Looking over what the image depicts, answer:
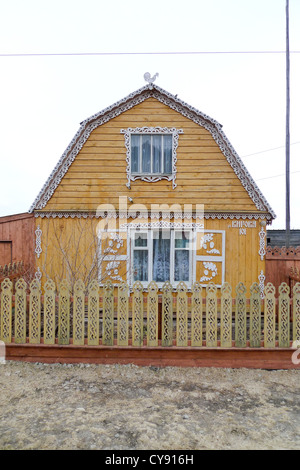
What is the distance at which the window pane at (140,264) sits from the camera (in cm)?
1029

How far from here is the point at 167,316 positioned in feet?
18.6

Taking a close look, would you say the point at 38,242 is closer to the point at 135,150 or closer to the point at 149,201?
the point at 149,201

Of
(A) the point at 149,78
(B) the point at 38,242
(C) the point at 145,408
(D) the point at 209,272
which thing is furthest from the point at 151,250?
(C) the point at 145,408

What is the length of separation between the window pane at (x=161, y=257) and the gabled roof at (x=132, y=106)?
3.16 m

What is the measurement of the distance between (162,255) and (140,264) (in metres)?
0.79

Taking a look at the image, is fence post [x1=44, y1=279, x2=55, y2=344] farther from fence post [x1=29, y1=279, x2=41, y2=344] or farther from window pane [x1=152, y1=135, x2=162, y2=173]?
window pane [x1=152, y1=135, x2=162, y2=173]

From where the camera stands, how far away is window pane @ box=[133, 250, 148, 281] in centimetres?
1029

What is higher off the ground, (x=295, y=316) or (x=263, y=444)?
(x=295, y=316)

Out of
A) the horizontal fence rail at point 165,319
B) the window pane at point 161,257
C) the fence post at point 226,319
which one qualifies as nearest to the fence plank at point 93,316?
the horizontal fence rail at point 165,319

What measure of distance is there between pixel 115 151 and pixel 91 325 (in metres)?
6.25

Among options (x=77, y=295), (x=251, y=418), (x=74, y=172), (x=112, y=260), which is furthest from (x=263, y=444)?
(x=74, y=172)

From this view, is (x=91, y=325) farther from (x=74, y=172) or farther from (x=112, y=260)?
(x=74, y=172)

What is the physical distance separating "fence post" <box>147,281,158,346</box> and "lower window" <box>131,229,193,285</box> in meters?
4.48

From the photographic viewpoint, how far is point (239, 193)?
10.0m
